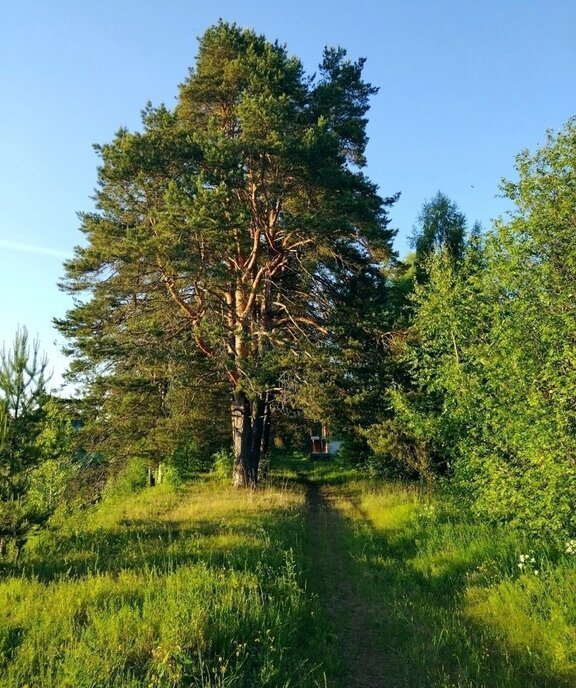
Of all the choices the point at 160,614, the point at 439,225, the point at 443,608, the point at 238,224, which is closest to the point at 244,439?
the point at 238,224

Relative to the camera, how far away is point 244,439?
20.2 metres

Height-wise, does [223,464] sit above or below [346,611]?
above

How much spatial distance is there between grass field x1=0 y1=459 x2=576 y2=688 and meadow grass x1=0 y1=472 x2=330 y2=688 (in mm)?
23

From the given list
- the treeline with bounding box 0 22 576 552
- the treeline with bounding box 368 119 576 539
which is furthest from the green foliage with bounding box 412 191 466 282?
the treeline with bounding box 368 119 576 539

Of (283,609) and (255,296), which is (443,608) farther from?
(255,296)

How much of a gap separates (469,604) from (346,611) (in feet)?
5.97

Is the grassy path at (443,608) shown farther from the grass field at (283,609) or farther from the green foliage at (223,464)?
the green foliage at (223,464)

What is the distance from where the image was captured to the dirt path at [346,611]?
5971 millimetres

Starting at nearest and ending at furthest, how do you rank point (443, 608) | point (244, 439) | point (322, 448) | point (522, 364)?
point (443, 608) → point (522, 364) → point (244, 439) → point (322, 448)

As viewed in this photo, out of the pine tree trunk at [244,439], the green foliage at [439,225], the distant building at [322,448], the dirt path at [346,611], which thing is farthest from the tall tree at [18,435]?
the distant building at [322,448]

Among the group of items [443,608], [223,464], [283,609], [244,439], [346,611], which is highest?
[244,439]

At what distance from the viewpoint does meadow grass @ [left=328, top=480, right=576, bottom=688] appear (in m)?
5.62

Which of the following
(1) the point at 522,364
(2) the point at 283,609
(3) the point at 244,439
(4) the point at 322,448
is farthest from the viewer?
(4) the point at 322,448

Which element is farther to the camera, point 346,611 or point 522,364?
point 522,364
